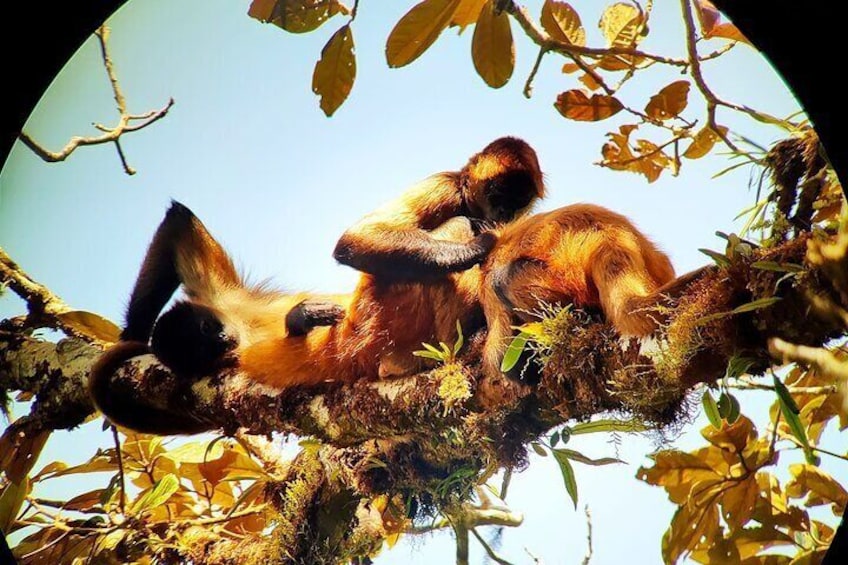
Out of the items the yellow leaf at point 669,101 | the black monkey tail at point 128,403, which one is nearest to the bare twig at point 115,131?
the black monkey tail at point 128,403

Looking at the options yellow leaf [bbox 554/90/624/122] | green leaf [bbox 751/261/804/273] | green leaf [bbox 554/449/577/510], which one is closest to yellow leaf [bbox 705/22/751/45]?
yellow leaf [bbox 554/90/624/122]

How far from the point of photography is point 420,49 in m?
2.37

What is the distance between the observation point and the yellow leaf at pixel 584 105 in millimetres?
2559

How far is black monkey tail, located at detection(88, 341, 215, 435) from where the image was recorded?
3105mm

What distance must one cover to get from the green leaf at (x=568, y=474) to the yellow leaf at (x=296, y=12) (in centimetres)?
170

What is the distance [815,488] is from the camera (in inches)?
85.7

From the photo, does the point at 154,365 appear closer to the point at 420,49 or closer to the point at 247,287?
the point at 247,287

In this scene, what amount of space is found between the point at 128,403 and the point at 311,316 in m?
0.92

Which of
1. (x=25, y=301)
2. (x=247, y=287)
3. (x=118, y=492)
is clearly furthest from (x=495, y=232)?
(x=25, y=301)

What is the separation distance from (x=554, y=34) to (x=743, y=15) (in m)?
0.70

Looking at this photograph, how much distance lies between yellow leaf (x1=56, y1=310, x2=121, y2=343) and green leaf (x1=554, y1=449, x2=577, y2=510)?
7.51 ft

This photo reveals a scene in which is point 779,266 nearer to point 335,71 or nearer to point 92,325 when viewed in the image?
point 335,71

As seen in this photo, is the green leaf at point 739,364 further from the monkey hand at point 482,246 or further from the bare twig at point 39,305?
the bare twig at point 39,305

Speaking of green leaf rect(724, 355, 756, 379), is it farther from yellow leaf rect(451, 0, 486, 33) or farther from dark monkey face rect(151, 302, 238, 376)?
dark monkey face rect(151, 302, 238, 376)
